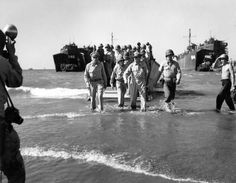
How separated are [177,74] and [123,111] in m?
2.29

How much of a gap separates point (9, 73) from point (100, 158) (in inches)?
120

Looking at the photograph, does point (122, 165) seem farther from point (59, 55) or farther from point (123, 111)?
point (59, 55)

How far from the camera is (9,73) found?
366 centimetres

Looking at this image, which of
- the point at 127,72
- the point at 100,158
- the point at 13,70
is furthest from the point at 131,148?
the point at 127,72

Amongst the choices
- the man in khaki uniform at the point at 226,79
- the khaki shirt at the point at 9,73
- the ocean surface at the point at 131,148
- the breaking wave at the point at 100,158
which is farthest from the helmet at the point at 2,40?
the man in khaki uniform at the point at 226,79

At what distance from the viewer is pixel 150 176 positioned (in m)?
5.29

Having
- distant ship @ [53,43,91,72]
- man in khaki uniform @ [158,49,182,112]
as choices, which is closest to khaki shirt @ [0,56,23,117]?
man in khaki uniform @ [158,49,182,112]

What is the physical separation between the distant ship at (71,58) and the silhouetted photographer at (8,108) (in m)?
58.3

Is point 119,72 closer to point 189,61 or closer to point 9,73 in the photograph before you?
point 9,73

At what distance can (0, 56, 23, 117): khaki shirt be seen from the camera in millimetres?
3635

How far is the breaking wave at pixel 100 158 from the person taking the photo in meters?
5.46

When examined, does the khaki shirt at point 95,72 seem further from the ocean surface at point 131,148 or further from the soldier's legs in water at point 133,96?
the ocean surface at point 131,148

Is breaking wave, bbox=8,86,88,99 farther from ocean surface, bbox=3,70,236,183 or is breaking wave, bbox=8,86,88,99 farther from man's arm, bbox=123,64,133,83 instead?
ocean surface, bbox=3,70,236,183

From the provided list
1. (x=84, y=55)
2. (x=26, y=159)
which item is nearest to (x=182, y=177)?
(x=26, y=159)
